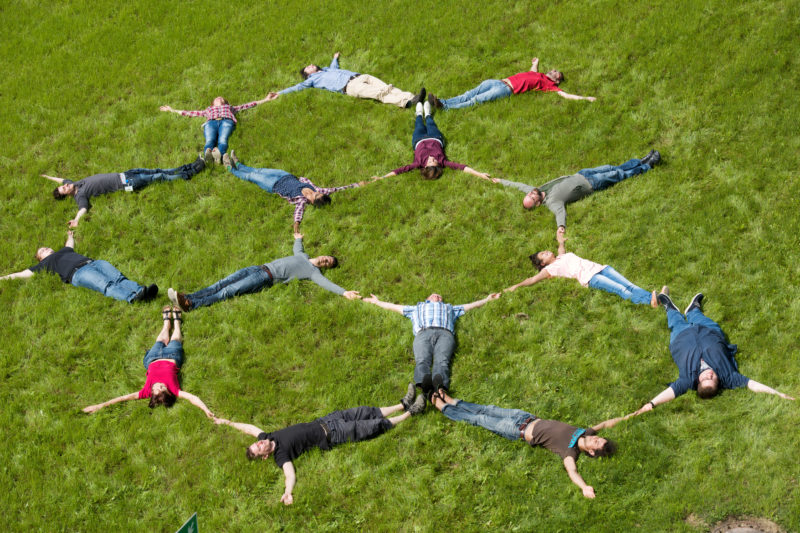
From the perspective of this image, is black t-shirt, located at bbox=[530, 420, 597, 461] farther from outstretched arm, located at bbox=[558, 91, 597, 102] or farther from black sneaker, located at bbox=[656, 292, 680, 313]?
outstretched arm, located at bbox=[558, 91, 597, 102]

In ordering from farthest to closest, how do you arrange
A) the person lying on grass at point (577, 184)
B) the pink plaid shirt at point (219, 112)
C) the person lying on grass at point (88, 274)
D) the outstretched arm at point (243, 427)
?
the pink plaid shirt at point (219, 112)
the person lying on grass at point (577, 184)
the person lying on grass at point (88, 274)
the outstretched arm at point (243, 427)

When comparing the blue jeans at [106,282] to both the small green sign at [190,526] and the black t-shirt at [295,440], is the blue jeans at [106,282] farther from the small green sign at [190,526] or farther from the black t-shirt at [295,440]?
the small green sign at [190,526]

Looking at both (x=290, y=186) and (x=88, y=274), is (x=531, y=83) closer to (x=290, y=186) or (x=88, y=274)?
(x=290, y=186)

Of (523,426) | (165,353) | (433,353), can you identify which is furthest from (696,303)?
(165,353)

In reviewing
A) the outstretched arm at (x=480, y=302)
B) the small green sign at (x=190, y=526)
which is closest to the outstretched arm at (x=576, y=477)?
the outstretched arm at (x=480, y=302)

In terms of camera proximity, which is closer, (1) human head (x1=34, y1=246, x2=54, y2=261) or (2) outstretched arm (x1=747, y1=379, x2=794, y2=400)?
(2) outstretched arm (x1=747, y1=379, x2=794, y2=400)

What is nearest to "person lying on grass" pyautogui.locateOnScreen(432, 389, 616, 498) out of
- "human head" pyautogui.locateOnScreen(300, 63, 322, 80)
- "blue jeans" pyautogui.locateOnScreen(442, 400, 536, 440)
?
"blue jeans" pyautogui.locateOnScreen(442, 400, 536, 440)

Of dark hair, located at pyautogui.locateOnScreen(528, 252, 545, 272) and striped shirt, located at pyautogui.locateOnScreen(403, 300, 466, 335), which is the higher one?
dark hair, located at pyautogui.locateOnScreen(528, 252, 545, 272)
